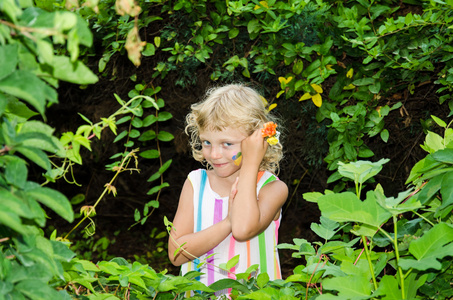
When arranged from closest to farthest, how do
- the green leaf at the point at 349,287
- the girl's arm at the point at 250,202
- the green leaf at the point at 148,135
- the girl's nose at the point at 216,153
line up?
the green leaf at the point at 349,287 < the girl's arm at the point at 250,202 < the girl's nose at the point at 216,153 < the green leaf at the point at 148,135

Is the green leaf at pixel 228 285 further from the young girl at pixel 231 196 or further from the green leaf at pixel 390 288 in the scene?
the young girl at pixel 231 196

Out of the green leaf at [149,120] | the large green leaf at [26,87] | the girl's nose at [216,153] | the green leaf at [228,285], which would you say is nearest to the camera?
the large green leaf at [26,87]

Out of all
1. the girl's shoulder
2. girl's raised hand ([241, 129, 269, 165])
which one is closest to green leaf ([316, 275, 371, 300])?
girl's raised hand ([241, 129, 269, 165])

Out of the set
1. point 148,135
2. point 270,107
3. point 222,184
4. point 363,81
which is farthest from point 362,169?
point 148,135

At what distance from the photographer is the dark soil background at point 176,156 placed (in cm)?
322

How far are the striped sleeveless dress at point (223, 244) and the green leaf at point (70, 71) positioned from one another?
1777mm

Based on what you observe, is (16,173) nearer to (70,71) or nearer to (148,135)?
(70,71)

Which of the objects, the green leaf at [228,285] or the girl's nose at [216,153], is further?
the girl's nose at [216,153]

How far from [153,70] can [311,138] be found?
1116 mm

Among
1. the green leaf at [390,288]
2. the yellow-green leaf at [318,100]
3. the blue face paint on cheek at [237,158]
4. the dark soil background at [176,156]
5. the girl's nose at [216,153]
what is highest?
the green leaf at [390,288]

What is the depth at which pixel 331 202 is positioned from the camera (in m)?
1.08

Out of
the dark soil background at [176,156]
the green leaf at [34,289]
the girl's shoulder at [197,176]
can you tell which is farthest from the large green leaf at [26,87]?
the dark soil background at [176,156]

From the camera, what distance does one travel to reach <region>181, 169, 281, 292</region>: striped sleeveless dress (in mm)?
2510

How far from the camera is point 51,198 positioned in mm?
840
